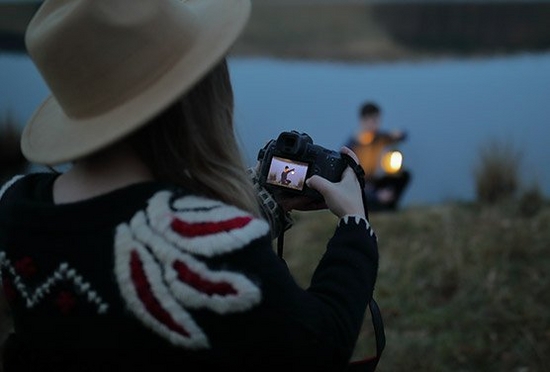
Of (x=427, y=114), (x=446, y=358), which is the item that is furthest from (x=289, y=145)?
(x=427, y=114)

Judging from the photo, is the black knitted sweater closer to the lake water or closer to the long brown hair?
the long brown hair


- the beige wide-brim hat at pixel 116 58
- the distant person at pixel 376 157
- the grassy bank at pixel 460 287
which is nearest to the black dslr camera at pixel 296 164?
the beige wide-brim hat at pixel 116 58

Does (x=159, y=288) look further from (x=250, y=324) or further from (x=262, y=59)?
(x=262, y=59)

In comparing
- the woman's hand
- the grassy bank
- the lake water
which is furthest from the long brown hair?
the lake water

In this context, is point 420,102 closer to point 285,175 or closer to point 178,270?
point 285,175

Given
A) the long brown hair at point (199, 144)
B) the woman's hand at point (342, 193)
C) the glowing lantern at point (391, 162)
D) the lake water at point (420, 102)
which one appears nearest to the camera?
the long brown hair at point (199, 144)

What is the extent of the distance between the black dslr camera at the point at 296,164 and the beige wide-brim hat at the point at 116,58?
32cm

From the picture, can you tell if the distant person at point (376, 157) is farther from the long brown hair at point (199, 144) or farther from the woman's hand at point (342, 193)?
the long brown hair at point (199, 144)

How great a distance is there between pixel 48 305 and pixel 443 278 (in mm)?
3647

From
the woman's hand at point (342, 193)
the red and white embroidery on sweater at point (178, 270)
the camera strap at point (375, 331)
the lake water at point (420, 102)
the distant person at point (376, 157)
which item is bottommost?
the lake water at point (420, 102)

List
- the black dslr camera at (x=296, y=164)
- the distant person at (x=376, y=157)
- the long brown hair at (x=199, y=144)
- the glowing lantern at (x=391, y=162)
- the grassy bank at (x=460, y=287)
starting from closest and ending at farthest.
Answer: the long brown hair at (x=199, y=144)
the black dslr camera at (x=296, y=164)
the grassy bank at (x=460, y=287)
the glowing lantern at (x=391, y=162)
the distant person at (x=376, y=157)

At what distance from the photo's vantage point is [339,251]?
128 cm

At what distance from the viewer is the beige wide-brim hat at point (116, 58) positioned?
3.85ft

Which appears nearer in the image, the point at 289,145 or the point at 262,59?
the point at 289,145
